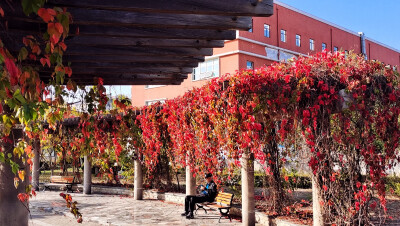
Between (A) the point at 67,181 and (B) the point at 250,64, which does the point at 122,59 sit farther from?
(B) the point at 250,64

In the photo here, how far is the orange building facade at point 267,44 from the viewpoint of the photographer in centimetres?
2719

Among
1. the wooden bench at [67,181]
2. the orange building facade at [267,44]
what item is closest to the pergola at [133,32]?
the wooden bench at [67,181]

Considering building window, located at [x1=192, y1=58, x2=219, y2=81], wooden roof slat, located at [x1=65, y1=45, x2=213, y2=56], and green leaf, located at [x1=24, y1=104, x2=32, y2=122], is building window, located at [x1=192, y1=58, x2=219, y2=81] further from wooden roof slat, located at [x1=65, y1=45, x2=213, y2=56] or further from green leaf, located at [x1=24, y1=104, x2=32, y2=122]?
green leaf, located at [x1=24, y1=104, x2=32, y2=122]

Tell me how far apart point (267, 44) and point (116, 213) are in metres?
20.5

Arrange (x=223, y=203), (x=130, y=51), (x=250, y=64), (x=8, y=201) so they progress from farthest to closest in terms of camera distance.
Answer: (x=250, y=64), (x=223, y=203), (x=8, y=201), (x=130, y=51)

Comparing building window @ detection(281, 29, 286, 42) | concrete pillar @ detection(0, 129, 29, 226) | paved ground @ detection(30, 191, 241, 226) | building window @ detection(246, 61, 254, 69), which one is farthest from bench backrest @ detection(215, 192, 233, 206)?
building window @ detection(281, 29, 286, 42)

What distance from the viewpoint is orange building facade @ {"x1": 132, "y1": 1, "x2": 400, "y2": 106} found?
2719 centimetres

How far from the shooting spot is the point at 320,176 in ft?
24.9

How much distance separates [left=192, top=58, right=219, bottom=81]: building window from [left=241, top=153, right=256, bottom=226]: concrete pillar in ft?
63.8

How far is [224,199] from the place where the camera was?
1004 cm

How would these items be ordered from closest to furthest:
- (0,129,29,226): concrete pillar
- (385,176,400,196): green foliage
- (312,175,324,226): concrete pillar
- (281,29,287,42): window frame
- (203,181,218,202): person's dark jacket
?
(0,129,29,226): concrete pillar → (312,175,324,226): concrete pillar → (203,181,218,202): person's dark jacket → (385,176,400,196): green foliage → (281,29,287,42): window frame

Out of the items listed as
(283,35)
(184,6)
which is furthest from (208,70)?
(184,6)

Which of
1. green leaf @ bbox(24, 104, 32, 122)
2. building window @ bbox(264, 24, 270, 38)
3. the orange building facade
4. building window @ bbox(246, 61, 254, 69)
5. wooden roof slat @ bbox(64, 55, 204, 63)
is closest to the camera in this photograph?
green leaf @ bbox(24, 104, 32, 122)

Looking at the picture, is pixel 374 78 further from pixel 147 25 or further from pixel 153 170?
pixel 153 170
